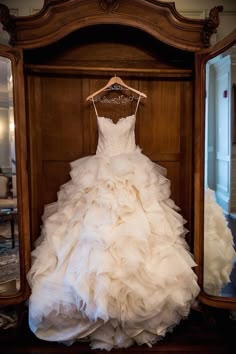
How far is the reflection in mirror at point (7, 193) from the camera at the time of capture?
1.82m

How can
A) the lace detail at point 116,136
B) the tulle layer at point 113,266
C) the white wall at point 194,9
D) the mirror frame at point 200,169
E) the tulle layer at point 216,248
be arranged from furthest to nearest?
the white wall at point 194,9 < the lace detail at point 116,136 < the tulle layer at point 216,248 < the mirror frame at point 200,169 < the tulle layer at point 113,266

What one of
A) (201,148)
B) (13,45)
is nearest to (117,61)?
(13,45)

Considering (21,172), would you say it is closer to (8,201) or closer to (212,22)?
(8,201)

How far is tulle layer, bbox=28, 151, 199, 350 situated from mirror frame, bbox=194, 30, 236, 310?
0.09 metres

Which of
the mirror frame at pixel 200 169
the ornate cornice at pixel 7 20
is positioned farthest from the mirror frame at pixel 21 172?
the mirror frame at pixel 200 169

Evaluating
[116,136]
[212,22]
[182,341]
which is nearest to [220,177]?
[116,136]

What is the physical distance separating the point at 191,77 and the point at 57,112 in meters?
0.96

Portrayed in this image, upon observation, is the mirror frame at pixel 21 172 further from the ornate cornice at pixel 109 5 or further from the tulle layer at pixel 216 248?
the tulle layer at pixel 216 248

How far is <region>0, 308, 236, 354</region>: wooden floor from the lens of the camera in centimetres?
186

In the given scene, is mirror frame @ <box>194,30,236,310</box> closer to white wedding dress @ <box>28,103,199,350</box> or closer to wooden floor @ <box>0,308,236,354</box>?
white wedding dress @ <box>28,103,199,350</box>

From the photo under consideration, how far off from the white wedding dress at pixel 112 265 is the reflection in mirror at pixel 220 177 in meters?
0.20

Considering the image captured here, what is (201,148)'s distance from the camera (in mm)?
1861

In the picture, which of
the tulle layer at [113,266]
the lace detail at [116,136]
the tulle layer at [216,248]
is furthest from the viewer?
the lace detail at [116,136]

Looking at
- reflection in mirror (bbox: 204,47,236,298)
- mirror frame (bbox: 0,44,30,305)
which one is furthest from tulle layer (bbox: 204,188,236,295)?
mirror frame (bbox: 0,44,30,305)
